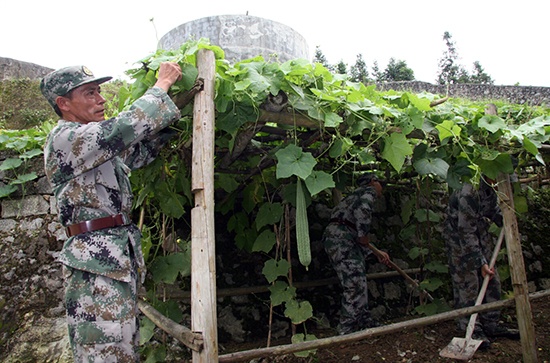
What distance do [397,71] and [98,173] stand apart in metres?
21.6

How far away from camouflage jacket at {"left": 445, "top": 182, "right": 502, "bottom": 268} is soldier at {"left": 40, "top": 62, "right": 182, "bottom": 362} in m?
2.85

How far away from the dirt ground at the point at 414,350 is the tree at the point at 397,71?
61.6 feet

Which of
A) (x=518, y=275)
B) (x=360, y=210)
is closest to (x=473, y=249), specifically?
(x=518, y=275)

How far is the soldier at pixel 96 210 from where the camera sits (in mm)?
1846

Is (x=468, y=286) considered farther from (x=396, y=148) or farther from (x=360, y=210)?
(x=396, y=148)

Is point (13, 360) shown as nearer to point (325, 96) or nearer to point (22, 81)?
point (325, 96)

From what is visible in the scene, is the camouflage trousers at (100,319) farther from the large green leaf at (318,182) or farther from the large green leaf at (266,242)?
the large green leaf at (266,242)

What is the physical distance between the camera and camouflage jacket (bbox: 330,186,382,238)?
4.02 m

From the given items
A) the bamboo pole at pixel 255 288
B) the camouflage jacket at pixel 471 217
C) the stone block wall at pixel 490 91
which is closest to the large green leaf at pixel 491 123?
the camouflage jacket at pixel 471 217

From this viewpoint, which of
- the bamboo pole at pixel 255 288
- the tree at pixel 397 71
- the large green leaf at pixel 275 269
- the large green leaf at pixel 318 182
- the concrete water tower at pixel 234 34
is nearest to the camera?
the large green leaf at pixel 318 182

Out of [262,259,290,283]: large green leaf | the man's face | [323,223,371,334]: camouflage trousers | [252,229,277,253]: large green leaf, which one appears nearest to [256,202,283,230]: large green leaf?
[252,229,277,253]: large green leaf

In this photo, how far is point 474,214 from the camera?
3.71 meters

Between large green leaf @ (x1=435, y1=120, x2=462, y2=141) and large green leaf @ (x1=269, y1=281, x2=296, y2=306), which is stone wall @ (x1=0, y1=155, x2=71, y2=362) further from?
large green leaf @ (x1=435, y1=120, x2=462, y2=141)

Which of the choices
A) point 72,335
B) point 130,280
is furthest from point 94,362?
point 130,280
